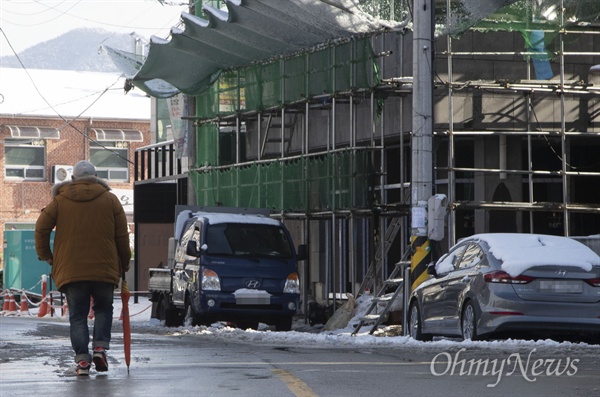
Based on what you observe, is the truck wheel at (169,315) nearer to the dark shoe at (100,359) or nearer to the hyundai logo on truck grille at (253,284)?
the hyundai logo on truck grille at (253,284)

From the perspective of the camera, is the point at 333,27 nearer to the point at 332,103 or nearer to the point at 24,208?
the point at 332,103

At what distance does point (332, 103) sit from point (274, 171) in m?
3.05

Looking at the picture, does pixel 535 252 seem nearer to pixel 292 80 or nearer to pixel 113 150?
pixel 292 80

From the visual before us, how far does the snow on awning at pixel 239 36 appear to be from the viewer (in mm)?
27344

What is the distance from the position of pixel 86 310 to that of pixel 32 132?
57248 millimetres

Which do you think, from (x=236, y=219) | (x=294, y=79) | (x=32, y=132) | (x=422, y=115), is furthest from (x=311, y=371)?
(x=32, y=132)

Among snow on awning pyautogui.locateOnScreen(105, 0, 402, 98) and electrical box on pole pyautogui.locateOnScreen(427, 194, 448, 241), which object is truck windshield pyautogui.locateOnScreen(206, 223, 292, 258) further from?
snow on awning pyautogui.locateOnScreen(105, 0, 402, 98)

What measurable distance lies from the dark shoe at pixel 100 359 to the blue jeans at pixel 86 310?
1.8 inches

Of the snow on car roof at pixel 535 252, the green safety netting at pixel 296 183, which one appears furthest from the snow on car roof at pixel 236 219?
the snow on car roof at pixel 535 252

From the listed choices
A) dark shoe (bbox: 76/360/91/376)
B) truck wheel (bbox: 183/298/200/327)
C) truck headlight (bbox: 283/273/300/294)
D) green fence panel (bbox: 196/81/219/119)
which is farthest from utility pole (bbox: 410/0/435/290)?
green fence panel (bbox: 196/81/219/119)

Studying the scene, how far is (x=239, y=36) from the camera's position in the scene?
1221 inches

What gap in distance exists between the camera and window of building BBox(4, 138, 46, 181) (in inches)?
2667

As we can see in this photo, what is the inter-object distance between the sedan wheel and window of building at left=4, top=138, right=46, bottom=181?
5286cm

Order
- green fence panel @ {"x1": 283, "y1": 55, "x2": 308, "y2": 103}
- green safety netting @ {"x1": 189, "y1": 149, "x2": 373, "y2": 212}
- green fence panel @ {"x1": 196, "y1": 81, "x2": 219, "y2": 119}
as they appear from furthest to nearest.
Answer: green fence panel @ {"x1": 196, "y1": 81, "x2": 219, "y2": 119}
green fence panel @ {"x1": 283, "y1": 55, "x2": 308, "y2": 103}
green safety netting @ {"x1": 189, "y1": 149, "x2": 373, "y2": 212}
